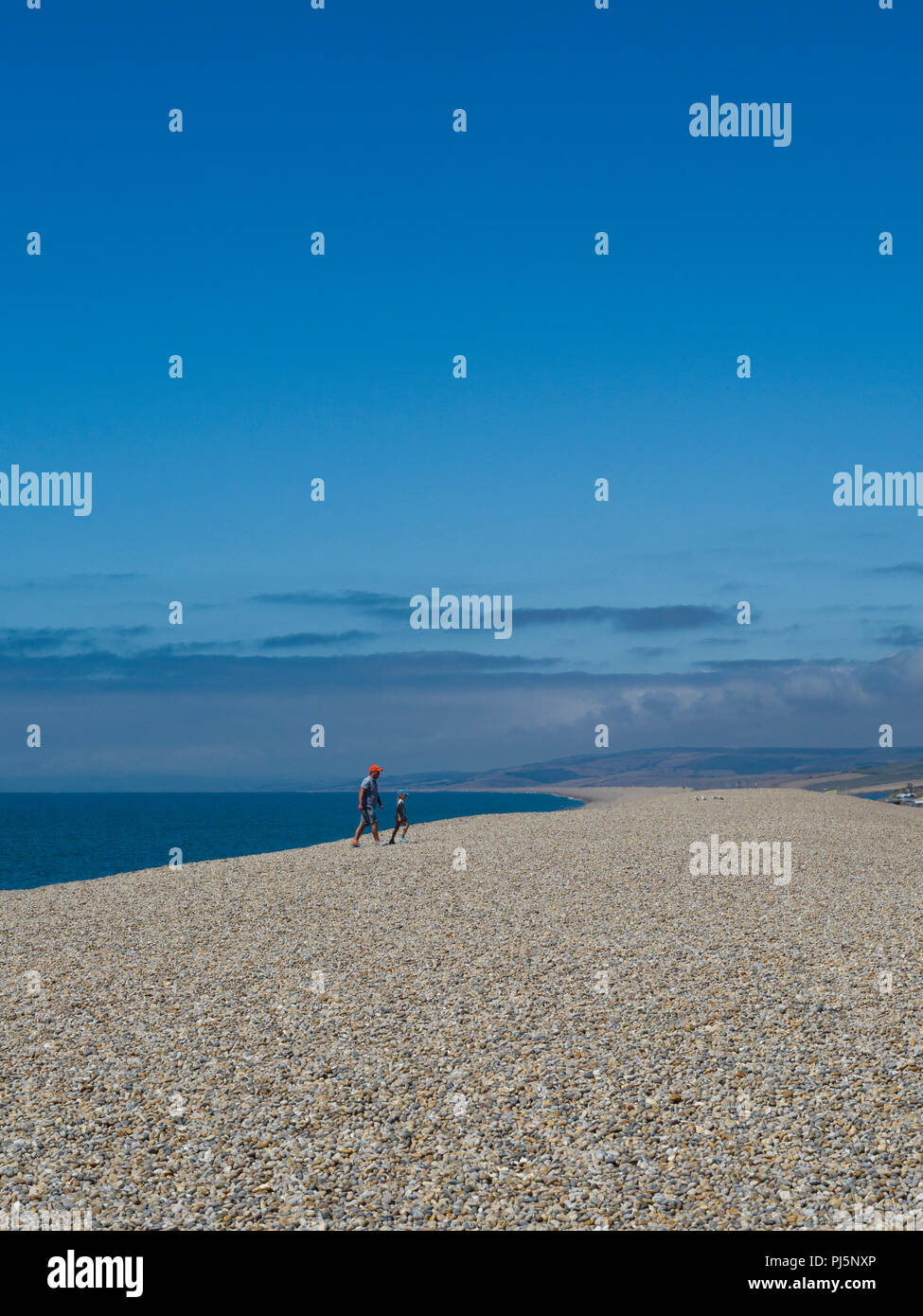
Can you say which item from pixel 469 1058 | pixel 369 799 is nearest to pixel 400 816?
pixel 369 799

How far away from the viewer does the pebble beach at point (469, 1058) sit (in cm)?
788

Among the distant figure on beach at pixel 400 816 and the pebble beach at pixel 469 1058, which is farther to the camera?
the distant figure on beach at pixel 400 816

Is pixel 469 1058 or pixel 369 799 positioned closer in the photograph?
pixel 469 1058

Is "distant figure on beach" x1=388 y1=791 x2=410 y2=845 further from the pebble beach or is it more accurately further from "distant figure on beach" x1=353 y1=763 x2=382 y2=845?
the pebble beach

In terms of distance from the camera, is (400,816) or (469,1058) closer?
(469,1058)

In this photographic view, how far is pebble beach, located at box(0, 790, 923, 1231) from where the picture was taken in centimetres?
788

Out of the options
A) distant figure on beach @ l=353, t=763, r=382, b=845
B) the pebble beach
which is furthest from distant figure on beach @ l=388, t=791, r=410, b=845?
the pebble beach

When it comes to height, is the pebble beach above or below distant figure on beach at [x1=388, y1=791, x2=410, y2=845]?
below

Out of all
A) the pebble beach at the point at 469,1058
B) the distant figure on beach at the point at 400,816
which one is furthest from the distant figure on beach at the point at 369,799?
the pebble beach at the point at 469,1058

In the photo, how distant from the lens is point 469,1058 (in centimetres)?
1060

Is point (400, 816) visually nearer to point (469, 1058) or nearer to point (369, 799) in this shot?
point (369, 799)

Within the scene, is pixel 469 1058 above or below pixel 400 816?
below

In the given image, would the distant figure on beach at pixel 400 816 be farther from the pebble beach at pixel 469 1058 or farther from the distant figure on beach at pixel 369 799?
the pebble beach at pixel 469 1058
